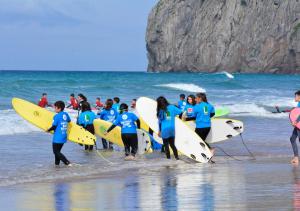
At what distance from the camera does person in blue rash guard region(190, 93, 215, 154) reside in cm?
1520

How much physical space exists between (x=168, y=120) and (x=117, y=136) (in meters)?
2.78

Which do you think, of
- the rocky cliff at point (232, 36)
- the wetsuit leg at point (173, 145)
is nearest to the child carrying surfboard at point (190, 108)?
the wetsuit leg at point (173, 145)

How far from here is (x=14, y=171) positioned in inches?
525

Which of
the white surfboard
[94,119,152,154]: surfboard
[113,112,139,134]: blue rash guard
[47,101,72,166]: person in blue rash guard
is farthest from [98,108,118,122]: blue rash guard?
[47,101,72,166]: person in blue rash guard

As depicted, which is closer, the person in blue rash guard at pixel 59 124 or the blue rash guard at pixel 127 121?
the person in blue rash guard at pixel 59 124

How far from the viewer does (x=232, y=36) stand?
133000mm

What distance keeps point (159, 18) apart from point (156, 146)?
13025cm

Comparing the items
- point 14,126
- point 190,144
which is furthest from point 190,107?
point 14,126

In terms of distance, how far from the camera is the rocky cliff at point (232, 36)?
130 m

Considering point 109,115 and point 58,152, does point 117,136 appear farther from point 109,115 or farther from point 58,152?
point 58,152

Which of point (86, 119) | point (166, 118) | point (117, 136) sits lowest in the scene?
point (117, 136)

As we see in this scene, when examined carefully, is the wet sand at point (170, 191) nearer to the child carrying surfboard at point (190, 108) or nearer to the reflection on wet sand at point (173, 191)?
the reflection on wet sand at point (173, 191)

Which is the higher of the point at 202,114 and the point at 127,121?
the point at 202,114

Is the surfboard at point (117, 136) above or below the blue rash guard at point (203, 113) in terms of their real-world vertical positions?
below
